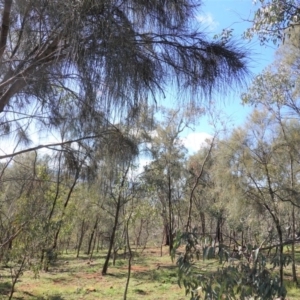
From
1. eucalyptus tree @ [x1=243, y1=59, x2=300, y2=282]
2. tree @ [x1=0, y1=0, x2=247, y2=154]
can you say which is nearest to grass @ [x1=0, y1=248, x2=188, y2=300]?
eucalyptus tree @ [x1=243, y1=59, x2=300, y2=282]

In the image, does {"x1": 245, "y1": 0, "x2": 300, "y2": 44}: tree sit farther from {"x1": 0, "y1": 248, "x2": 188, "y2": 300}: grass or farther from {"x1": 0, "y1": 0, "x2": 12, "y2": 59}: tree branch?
{"x1": 0, "y1": 248, "x2": 188, "y2": 300}: grass

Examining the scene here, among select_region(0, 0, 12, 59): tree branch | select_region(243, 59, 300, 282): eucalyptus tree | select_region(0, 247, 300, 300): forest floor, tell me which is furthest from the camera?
select_region(0, 247, 300, 300): forest floor

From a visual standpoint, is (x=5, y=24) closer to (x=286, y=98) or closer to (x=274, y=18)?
(x=274, y=18)

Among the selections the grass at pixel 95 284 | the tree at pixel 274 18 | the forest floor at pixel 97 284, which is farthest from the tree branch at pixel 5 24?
the grass at pixel 95 284

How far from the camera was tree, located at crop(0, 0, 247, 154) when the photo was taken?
1.49 meters

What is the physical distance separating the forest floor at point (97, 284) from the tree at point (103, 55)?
17.0 feet

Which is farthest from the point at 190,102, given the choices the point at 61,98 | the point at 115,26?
the point at 61,98

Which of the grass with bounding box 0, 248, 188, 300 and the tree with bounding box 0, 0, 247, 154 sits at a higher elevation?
the tree with bounding box 0, 0, 247, 154

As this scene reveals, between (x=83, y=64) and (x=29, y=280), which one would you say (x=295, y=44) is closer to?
(x=83, y=64)

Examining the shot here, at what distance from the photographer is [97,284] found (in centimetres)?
878

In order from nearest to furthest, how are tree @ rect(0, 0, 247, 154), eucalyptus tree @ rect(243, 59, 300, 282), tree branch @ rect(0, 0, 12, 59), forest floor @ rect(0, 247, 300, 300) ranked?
tree @ rect(0, 0, 247, 154) < tree branch @ rect(0, 0, 12, 59) < eucalyptus tree @ rect(243, 59, 300, 282) < forest floor @ rect(0, 247, 300, 300)

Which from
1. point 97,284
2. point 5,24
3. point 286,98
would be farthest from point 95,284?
point 5,24

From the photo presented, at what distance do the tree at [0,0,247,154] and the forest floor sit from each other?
5.19m

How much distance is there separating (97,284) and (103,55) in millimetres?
8277
